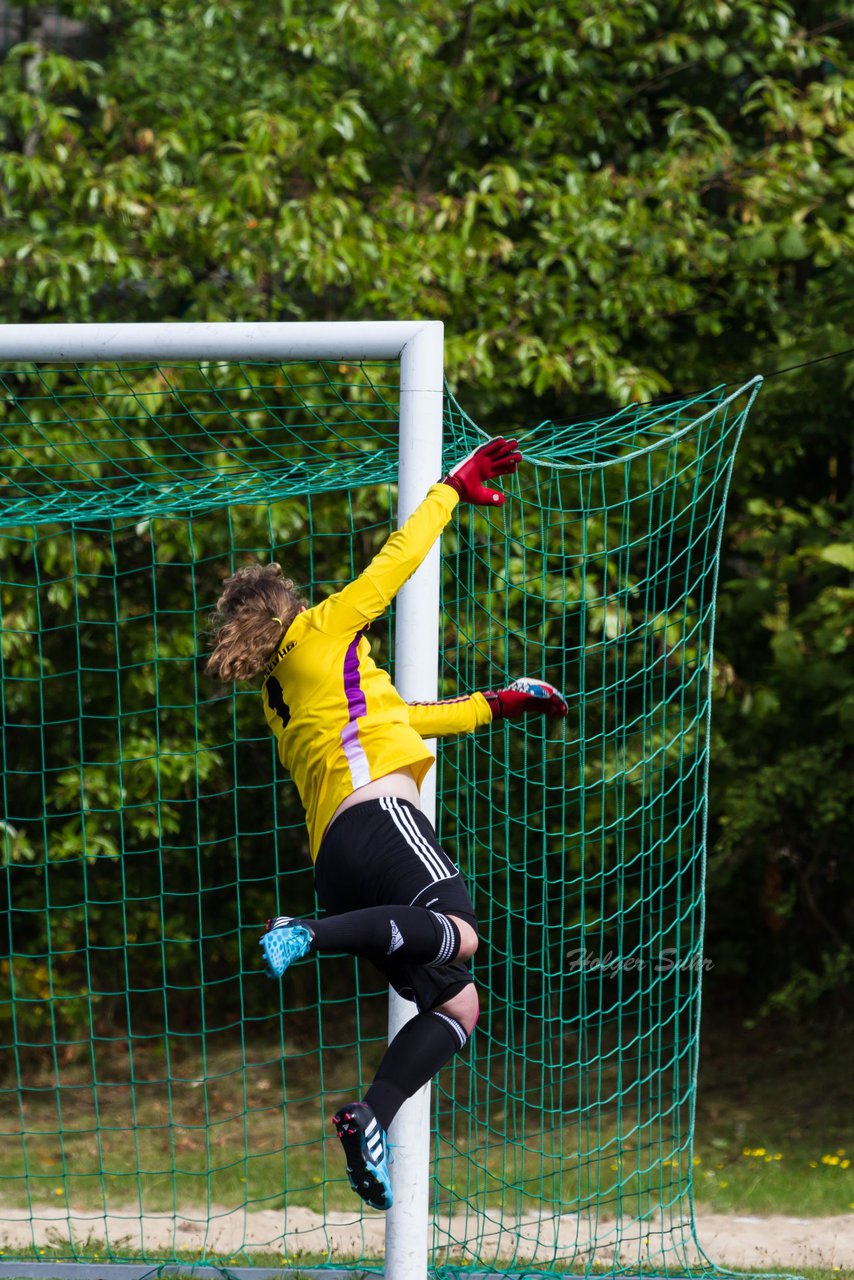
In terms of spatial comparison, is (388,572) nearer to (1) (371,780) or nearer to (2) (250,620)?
(2) (250,620)

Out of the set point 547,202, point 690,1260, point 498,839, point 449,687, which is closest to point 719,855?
point 498,839

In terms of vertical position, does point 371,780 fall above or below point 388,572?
below

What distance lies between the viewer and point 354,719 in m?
3.20

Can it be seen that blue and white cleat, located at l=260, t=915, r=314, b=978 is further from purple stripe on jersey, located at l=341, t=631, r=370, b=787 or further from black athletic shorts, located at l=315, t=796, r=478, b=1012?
purple stripe on jersey, located at l=341, t=631, r=370, b=787

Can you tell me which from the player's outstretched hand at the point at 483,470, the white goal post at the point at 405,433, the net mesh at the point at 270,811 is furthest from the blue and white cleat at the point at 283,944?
the net mesh at the point at 270,811

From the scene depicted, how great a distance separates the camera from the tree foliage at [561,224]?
647 centimetres

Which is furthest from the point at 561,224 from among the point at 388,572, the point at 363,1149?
the point at 363,1149

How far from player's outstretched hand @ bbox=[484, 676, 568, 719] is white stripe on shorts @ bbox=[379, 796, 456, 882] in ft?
1.90

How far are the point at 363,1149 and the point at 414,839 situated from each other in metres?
0.65

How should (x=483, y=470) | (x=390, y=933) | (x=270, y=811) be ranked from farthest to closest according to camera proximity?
(x=270, y=811) → (x=483, y=470) → (x=390, y=933)

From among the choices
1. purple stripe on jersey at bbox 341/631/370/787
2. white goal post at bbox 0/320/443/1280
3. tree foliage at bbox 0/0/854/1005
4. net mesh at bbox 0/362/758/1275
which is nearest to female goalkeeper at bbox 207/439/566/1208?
purple stripe on jersey at bbox 341/631/370/787

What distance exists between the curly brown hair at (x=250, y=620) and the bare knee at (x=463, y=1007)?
850 millimetres

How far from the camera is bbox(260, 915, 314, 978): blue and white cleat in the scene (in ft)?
8.87

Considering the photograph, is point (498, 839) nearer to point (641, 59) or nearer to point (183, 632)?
point (183, 632)
